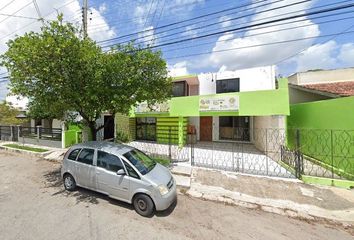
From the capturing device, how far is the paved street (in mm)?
4688

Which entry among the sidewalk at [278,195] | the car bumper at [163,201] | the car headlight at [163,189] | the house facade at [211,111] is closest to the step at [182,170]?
the sidewalk at [278,195]

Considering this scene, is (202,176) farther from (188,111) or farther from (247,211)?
(188,111)

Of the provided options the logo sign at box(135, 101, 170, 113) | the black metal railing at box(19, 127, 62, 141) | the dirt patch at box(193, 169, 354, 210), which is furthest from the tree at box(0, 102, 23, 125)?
the dirt patch at box(193, 169, 354, 210)

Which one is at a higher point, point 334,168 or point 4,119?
point 4,119

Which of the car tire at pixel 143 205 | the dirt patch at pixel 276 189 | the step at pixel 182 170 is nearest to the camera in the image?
the car tire at pixel 143 205

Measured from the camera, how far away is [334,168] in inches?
314

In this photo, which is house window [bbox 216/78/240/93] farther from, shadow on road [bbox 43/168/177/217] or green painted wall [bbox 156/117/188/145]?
shadow on road [bbox 43/168/177/217]

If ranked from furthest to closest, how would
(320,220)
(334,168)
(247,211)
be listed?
(334,168) → (247,211) → (320,220)

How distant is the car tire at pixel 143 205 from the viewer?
5438 millimetres

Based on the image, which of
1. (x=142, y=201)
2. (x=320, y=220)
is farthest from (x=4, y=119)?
(x=320, y=220)

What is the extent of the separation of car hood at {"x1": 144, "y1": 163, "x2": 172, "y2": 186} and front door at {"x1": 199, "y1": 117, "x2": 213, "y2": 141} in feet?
35.5

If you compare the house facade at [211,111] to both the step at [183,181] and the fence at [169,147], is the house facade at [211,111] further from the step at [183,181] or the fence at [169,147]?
the step at [183,181]

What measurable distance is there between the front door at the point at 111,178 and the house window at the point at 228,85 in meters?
12.2

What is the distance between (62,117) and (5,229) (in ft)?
17.1
